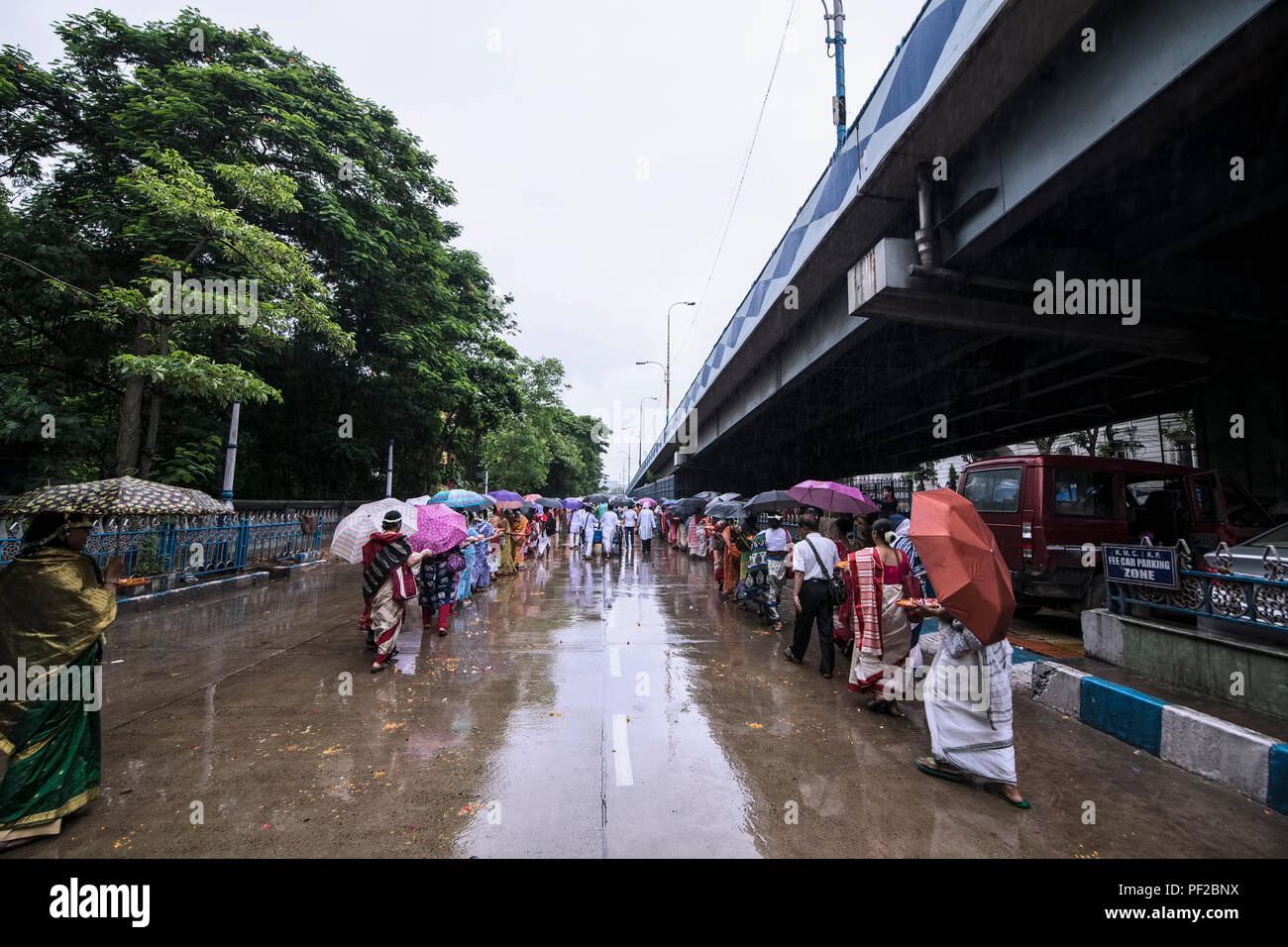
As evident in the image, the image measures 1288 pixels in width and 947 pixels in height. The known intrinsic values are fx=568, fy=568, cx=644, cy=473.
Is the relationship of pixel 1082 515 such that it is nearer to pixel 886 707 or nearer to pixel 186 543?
pixel 886 707

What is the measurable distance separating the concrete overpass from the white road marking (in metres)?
6.81

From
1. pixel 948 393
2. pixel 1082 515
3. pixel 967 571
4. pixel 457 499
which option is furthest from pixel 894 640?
pixel 948 393

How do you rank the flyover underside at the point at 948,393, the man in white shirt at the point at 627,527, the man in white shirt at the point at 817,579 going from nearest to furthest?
the man in white shirt at the point at 817,579 < the flyover underside at the point at 948,393 < the man in white shirt at the point at 627,527

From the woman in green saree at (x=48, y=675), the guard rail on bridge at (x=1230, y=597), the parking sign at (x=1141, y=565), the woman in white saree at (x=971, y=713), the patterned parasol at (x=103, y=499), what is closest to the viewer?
the woman in green saree at (x=48, y=675)

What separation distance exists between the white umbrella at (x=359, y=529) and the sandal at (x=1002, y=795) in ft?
19.6

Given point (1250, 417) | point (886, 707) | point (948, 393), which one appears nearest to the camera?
point (886, 707)

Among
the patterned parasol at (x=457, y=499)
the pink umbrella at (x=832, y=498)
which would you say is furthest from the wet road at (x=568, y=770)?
the patterned parasol at (x=457, y=499)

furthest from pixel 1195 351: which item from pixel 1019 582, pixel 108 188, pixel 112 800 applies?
pixel 108 188

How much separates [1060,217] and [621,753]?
8.66 meters

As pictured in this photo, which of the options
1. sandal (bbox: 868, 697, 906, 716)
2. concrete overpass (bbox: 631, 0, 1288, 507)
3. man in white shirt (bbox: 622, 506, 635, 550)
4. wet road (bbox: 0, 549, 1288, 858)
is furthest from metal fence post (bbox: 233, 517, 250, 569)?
sandal (bbox: 868, 697, 906, 716)

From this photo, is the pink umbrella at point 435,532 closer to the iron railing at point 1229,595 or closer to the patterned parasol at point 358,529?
the patterned parasol at point 358,529

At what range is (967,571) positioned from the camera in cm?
351

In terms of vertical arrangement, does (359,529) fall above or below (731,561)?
above

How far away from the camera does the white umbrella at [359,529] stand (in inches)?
260
